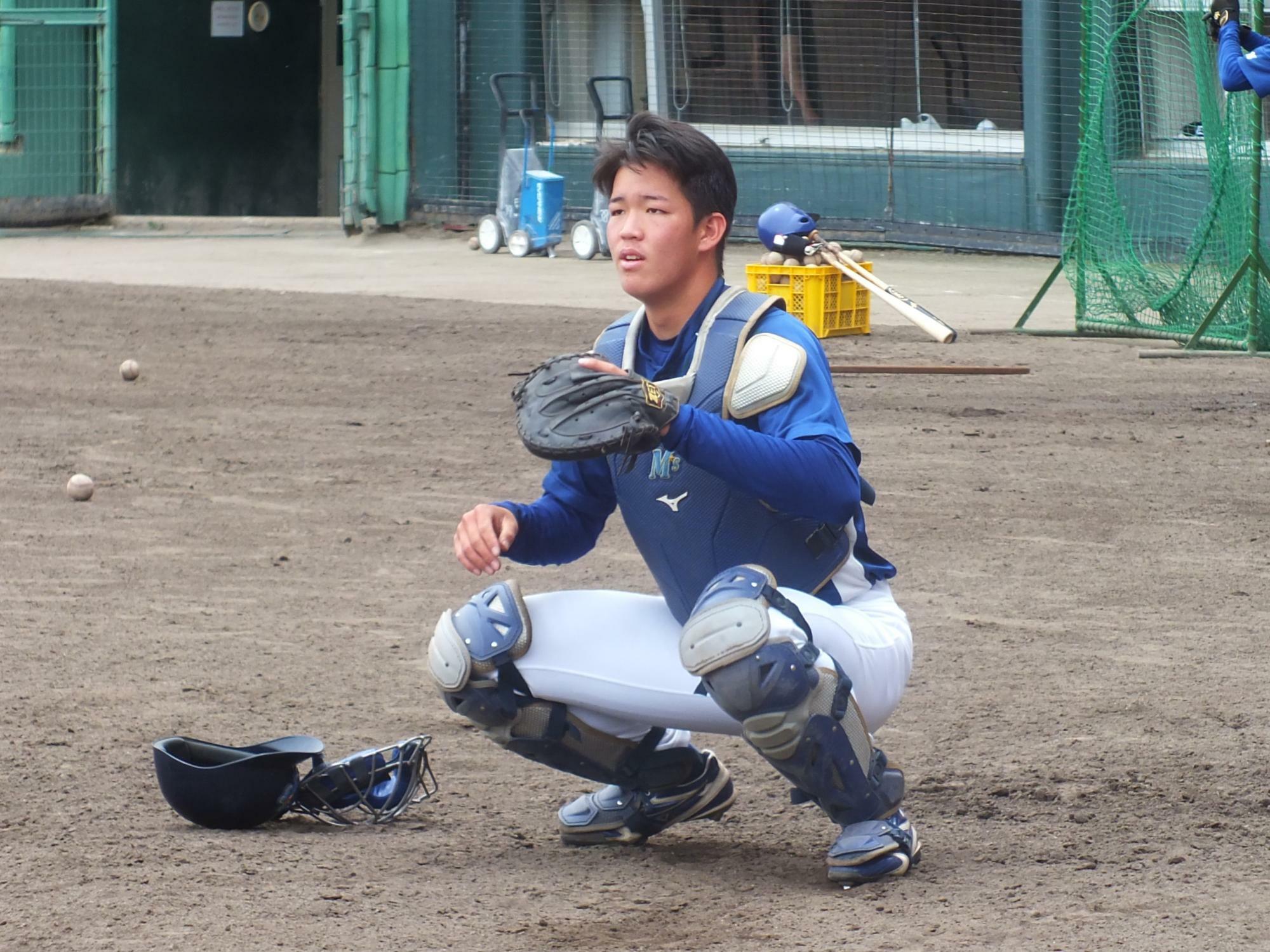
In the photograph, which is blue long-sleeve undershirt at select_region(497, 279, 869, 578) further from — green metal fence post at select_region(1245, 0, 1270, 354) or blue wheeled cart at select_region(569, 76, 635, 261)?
blue wheeled cart at select_region(569, 76, 635, 261)

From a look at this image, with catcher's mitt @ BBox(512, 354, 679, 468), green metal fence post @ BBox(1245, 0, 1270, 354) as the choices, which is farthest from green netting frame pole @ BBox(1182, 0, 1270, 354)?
catcher's mitt @ BBox(512, 354, 679, 468)

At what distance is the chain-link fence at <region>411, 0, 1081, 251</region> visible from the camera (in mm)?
14133

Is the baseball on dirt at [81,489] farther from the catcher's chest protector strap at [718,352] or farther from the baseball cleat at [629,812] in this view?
the catcher's chest protector strap at [718,352]

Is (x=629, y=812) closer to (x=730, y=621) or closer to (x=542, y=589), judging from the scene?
(x=730, y=621)

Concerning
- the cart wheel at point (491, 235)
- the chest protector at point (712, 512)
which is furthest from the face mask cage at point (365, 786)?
the cart wheel at point (491, 235)

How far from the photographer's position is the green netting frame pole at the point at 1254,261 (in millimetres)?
8977

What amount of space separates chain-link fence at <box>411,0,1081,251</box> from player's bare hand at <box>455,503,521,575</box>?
37.8 ft

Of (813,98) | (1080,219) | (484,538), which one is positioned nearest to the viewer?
(484,538)

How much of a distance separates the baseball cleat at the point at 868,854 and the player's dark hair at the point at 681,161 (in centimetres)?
99

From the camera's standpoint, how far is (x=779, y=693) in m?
2.81

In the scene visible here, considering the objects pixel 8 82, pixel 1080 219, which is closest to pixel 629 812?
pixel 1080 219

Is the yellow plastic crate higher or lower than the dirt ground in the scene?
higher

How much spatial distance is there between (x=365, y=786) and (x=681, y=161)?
4.26 feet

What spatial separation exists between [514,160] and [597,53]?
8.30ft
